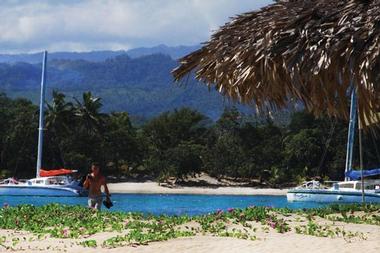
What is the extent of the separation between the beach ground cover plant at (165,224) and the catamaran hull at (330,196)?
680 inches

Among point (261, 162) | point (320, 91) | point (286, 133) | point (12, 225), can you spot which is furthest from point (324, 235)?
A: point (286, 133)

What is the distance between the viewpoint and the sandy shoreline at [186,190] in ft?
157

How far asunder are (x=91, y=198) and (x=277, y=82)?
7.69 metres

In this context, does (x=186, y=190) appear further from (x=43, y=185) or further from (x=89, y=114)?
(x=43, y=185)

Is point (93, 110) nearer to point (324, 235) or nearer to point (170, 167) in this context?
point (170, 167)

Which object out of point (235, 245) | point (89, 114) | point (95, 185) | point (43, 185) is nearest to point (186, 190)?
point (89, 114)

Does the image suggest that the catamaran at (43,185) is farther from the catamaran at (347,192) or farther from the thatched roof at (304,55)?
the thatched roof at (304,55)

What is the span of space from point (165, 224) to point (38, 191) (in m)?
29.5

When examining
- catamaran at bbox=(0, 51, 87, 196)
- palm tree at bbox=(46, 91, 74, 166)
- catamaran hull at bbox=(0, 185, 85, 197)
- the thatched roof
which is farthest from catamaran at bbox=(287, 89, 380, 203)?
palm tree at bbox=(46, 91, 74, 166)

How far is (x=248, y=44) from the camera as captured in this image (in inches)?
321

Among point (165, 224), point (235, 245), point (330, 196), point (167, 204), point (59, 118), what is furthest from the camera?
point (59, 118)

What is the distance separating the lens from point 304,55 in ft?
24.5

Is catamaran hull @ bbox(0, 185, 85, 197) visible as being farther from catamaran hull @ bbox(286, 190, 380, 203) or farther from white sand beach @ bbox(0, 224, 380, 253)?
white sand beach @ bbox(0, 224, 380, 253)

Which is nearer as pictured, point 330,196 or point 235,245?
point 235,245
